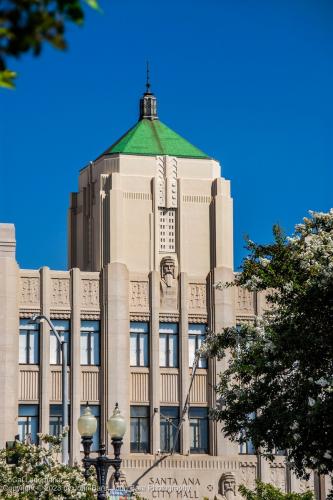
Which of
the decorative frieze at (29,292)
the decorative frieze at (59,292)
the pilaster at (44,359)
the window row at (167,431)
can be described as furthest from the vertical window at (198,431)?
the decorative frieze at (29,292)

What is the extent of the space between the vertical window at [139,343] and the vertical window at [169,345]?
764 mm

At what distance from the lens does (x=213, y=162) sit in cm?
6762

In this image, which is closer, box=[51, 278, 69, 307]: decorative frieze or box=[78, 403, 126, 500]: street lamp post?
box=[78, 403, 126, 500]: street lamp post

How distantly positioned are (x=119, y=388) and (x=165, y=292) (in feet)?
17.1

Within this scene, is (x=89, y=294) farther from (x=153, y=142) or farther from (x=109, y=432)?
(x=109, y=432)

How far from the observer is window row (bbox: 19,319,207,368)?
62.5 m

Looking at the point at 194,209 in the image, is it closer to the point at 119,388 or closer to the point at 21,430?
the point at 119,388

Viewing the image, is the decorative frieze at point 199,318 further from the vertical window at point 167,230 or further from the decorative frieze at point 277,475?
the decorative frieze at point 277,475

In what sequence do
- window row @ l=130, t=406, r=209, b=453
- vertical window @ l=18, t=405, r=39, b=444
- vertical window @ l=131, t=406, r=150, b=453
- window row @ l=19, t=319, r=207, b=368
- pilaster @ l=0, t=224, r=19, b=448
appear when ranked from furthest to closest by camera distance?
1. window row @ l=130, t=406, r=209, b=453
2. vertical window @ l=131, t=406, r=150, b=453
3. window row @ l=19, t=319, r=207, b=368
4. vertical window @ l=18, t=405, r=39, b=444
5. pilaster @ l=0, t=224, r=19, b=448

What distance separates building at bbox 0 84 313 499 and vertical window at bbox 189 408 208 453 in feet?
0.15

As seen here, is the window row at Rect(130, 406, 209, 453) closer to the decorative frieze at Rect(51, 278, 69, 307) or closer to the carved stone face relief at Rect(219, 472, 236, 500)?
the carved stone face relief at Rect(219, 472, 236, 500)

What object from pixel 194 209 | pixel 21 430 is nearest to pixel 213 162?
pixel 194 209

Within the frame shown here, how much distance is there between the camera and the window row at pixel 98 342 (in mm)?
62531

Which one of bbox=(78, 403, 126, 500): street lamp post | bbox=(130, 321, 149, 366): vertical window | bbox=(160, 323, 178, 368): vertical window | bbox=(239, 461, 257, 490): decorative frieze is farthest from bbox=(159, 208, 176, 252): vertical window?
bbox=(78, 403, 126, 500): street lamp post
